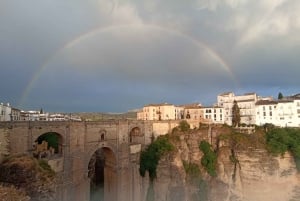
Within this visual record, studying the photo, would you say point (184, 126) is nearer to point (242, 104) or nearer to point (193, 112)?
point (242, 104)

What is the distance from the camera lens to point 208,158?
3528 cm

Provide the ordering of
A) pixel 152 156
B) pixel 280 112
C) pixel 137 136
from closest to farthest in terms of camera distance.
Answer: pixel 152 156 < pixel 137 136 < pixel 280 112

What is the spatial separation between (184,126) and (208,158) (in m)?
5.63

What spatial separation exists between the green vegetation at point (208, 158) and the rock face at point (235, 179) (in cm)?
56

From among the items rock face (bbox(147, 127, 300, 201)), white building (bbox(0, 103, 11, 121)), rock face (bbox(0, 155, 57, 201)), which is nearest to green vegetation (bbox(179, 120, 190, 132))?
rock face (bbox(147, 127, 300, 201))

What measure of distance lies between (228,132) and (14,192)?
29.7m

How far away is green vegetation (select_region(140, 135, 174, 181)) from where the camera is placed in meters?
34.5

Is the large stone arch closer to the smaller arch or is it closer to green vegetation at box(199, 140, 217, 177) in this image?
the smaller arch

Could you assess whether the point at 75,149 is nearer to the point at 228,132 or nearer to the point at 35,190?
the point at 35,190

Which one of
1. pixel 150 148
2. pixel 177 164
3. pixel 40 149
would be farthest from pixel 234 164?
pixel 40 149

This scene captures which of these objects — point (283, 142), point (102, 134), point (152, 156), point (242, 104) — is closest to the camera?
point (102, 134)

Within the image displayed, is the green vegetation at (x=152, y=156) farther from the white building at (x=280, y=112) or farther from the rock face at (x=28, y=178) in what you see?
the white building at (x=280, y=112)

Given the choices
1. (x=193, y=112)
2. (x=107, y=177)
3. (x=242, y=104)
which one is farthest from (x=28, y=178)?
(x=193, y=112)

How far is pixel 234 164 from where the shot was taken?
35.7 m
